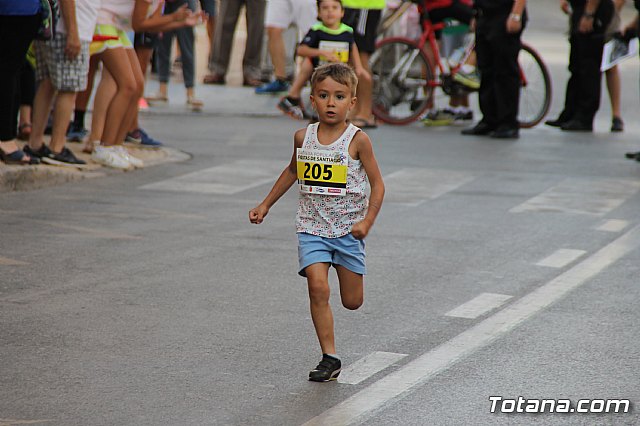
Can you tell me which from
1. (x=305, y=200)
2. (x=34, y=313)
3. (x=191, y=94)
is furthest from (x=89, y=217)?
(x=191, y=94)

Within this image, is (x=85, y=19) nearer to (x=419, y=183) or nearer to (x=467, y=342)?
(x=419, y=183)

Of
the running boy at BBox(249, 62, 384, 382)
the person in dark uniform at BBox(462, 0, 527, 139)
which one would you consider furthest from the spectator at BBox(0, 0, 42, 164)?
the person in dark uniform at BBox(462, 0, 527, 139)

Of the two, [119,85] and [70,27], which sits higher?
[70,27]

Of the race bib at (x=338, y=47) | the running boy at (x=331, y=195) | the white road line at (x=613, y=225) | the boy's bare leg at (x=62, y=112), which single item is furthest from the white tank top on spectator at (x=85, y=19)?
the running boy at (x=331, y=195)

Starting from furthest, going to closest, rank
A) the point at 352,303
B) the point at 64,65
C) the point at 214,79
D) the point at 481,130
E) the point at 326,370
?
the point at 214,79 < the point at 481,130 < the point at 64,65 < the point at 352,303 < the point at 326,370

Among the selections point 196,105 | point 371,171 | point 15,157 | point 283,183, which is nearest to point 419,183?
point 15,157

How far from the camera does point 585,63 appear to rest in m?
14.7

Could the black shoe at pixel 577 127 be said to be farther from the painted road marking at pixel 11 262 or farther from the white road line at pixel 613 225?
the painted road marking at pixel 11 262

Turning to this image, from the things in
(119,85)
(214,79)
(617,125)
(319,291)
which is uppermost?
(119,85)

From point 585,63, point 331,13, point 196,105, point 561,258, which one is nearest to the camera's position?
point 561,258

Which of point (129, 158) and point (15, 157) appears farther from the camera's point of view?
point (129, 158)

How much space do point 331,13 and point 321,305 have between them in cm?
779

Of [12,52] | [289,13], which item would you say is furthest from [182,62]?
[12,52]

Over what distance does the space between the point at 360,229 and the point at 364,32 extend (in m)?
9.16
